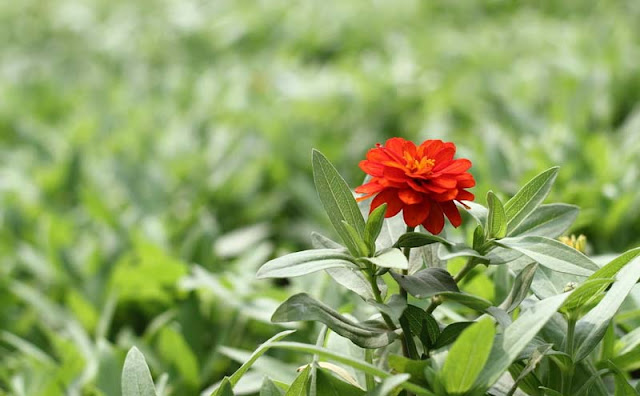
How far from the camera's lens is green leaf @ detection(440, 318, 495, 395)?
2.86 ft

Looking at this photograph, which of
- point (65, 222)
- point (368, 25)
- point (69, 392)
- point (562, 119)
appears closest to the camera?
point (69, 392)

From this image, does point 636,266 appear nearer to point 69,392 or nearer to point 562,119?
point 69,392

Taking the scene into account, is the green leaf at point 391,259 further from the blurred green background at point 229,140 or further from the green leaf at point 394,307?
the blurred green background at point 229,140

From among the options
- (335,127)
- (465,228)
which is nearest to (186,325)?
(465,228)

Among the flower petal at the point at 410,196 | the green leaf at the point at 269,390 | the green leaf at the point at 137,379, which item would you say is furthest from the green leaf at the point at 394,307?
the green leaf at the point at 137,379

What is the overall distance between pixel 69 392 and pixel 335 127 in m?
1.70

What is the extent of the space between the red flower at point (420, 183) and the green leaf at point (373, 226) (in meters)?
0.01

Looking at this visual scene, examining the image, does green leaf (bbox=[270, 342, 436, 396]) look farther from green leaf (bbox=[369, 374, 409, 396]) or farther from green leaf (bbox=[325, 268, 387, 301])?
green leaf (bbox=[325, 268, 387, 301])

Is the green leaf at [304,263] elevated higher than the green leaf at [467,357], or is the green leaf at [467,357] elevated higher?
the green leaf at [304,263]

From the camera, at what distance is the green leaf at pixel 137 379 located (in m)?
1.09

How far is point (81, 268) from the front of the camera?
2148 millimetres

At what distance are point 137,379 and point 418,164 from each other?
495 millimetres

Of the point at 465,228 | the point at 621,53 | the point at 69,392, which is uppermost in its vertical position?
the point at 621,53

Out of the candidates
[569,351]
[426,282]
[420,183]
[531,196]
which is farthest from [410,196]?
[569,351]
